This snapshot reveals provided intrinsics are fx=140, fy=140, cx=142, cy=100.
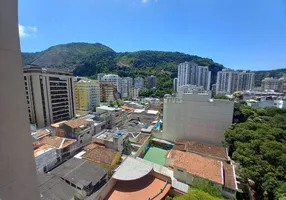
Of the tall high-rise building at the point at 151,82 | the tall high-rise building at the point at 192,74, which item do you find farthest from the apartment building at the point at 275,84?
the tall high-rise building at the point at 151,82

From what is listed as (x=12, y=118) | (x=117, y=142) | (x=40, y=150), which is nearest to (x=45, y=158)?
(x=40, y=150)

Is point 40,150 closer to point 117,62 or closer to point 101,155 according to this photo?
point 101,155

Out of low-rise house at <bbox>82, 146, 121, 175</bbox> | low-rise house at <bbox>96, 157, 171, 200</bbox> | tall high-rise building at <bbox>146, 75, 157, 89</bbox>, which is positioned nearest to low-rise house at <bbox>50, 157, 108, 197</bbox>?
low-rise house at <bbox>82, 146, 121, 175</bbox>

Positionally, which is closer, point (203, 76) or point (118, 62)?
point (203, 76)

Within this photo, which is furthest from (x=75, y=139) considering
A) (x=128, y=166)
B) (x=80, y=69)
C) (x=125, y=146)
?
(x=80, y=69)

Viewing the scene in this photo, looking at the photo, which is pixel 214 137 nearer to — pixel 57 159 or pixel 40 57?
pixel 57 159

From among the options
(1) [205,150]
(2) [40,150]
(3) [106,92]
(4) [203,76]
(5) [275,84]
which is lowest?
(1) [205,150]

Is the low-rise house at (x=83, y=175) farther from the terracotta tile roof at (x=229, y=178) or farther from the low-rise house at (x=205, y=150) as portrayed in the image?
the terracotta tile roof at (x=229, y=178)
